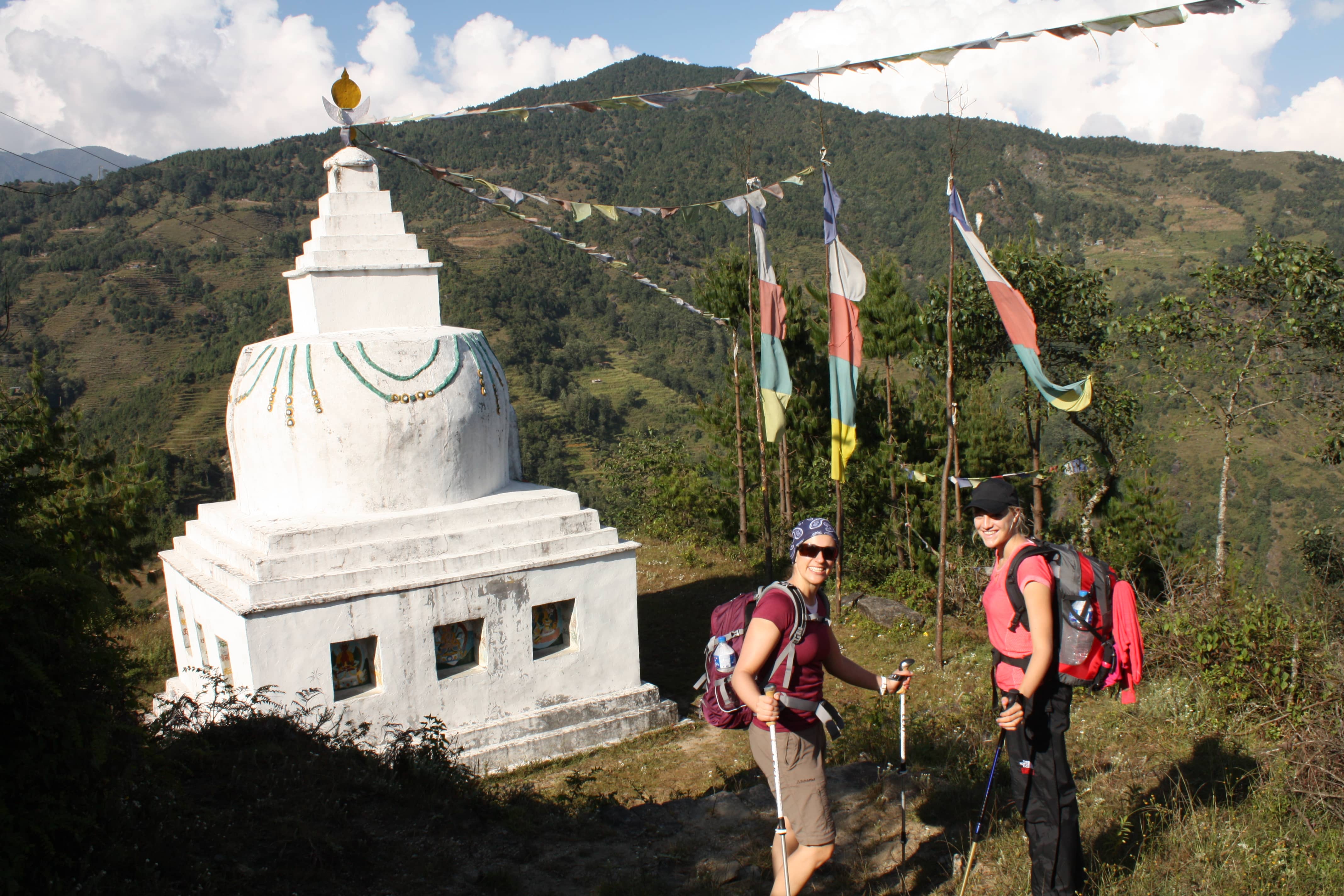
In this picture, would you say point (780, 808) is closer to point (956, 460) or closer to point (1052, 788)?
point (1052, 788)

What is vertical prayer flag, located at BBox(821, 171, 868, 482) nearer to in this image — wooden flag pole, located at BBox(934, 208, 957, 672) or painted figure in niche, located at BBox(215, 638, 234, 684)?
wooden flag pole, located at BBox(934, 208, 957, 672)

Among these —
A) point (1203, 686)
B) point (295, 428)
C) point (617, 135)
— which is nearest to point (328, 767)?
point (295, 428)

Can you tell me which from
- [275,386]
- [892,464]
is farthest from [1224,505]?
[275,386]

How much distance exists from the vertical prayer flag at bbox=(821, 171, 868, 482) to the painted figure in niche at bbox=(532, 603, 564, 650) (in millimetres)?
3668

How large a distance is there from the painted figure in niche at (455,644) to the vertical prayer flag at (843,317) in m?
4.46

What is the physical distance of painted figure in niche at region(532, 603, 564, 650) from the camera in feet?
28.2

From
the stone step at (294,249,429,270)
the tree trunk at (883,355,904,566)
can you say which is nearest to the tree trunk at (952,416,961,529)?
the tree trunk at (883,355,904,566)

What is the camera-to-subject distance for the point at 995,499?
12.2ft

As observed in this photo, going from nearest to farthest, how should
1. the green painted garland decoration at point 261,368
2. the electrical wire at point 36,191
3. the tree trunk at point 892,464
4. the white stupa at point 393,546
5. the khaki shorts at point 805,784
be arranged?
1. the khaki shorts at point 805,784
2. the electrical wire at point 36,191
3. the white stupa at point 393,546
4. the green painted garland decoration at point 261,368
5. the tree trunk at point 892,464

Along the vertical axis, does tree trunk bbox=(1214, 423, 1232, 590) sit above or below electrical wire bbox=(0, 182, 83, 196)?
below

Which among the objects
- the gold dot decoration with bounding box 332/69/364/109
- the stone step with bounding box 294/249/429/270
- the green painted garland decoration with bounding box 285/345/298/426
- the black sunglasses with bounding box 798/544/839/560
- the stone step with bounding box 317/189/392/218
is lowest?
the black sunglasses with bounding box 798/544/839/560

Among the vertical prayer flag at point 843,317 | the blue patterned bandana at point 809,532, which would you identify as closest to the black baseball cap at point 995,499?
the blue patterned bandana at point 809,532

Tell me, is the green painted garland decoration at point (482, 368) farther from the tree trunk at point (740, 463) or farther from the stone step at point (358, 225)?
the tree trunk at point (740, 463)

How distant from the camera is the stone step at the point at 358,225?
8906mm
